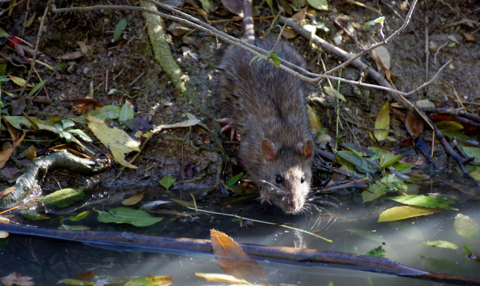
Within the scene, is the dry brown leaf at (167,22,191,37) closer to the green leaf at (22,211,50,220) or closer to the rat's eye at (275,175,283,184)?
the rat's eye at (275,175,283,184)

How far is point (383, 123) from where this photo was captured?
526 cm

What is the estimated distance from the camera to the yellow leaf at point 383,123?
5.20 metres

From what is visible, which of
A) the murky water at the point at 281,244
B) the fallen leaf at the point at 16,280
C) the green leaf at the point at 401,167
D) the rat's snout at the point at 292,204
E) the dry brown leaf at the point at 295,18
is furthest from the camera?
the dry brown leaf at the point at 295,18

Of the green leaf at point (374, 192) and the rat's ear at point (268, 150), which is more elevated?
the rat's ear at point (268, 150)

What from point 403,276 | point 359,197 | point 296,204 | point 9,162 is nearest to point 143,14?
point 9,162

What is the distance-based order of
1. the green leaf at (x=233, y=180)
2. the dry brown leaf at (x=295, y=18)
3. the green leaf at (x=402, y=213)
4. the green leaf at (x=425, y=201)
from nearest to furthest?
the green leaf at (x=402, y=213), the green leaf at (x=425, y=201), the green leaf at (x=233, y=180), the dry brown leaf at (x=295, y=18)

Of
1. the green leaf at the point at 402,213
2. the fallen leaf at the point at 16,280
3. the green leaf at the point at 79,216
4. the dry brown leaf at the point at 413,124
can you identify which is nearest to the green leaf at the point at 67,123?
the green leaf at the point at 79,216

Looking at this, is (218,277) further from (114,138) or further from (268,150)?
(114,138)

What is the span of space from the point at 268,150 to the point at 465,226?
2.01 meters

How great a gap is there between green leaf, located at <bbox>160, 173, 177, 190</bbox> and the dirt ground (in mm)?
93

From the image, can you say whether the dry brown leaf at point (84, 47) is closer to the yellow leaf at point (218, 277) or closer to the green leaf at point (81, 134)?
the green leaf at point (81, 134)

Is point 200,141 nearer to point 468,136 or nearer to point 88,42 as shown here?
point 88,42

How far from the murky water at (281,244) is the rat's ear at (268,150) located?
2.74ft

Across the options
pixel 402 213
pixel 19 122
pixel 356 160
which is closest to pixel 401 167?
pixel 356 160
